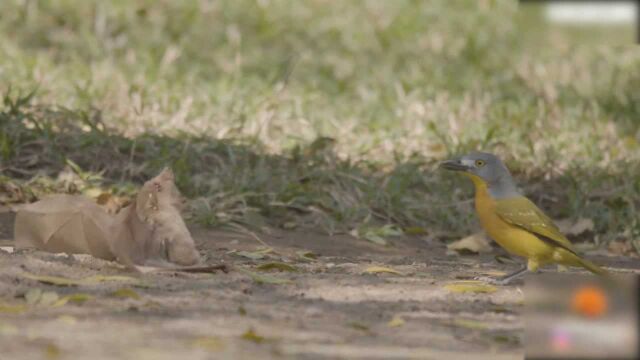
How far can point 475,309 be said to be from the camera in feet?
16.8

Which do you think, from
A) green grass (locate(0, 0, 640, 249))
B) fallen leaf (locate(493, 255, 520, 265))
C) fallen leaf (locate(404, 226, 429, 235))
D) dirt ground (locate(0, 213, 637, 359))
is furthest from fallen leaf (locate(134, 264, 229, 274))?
fallen leaf (locate(404, 226, 429, 235))

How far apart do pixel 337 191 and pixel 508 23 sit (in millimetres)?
4799

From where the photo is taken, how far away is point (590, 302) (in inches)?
142

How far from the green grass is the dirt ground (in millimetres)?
1575

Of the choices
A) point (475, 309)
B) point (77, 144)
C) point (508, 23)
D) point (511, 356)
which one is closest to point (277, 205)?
point (77, 144)

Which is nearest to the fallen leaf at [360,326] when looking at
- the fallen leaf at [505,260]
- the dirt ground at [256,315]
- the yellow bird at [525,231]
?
the dirt ground at [256,315]

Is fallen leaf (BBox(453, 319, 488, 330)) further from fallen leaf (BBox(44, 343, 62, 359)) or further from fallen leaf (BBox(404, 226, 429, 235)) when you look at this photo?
fallen leaf (BBox(404, 226, 429, 235))

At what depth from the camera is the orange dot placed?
3576 mm

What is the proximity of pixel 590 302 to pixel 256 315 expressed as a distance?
1.48 meters

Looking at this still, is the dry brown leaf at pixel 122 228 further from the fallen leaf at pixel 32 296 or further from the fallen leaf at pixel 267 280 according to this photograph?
the fallen leaf at pixel 32 296

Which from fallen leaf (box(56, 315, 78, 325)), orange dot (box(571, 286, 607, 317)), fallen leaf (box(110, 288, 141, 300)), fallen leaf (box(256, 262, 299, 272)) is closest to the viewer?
orange dot (box(571, 286, 607, 317))

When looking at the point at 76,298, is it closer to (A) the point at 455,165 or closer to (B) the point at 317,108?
(A) the point at 455,165

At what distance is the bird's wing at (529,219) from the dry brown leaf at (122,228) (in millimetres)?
1266

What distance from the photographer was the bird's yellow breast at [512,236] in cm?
595
